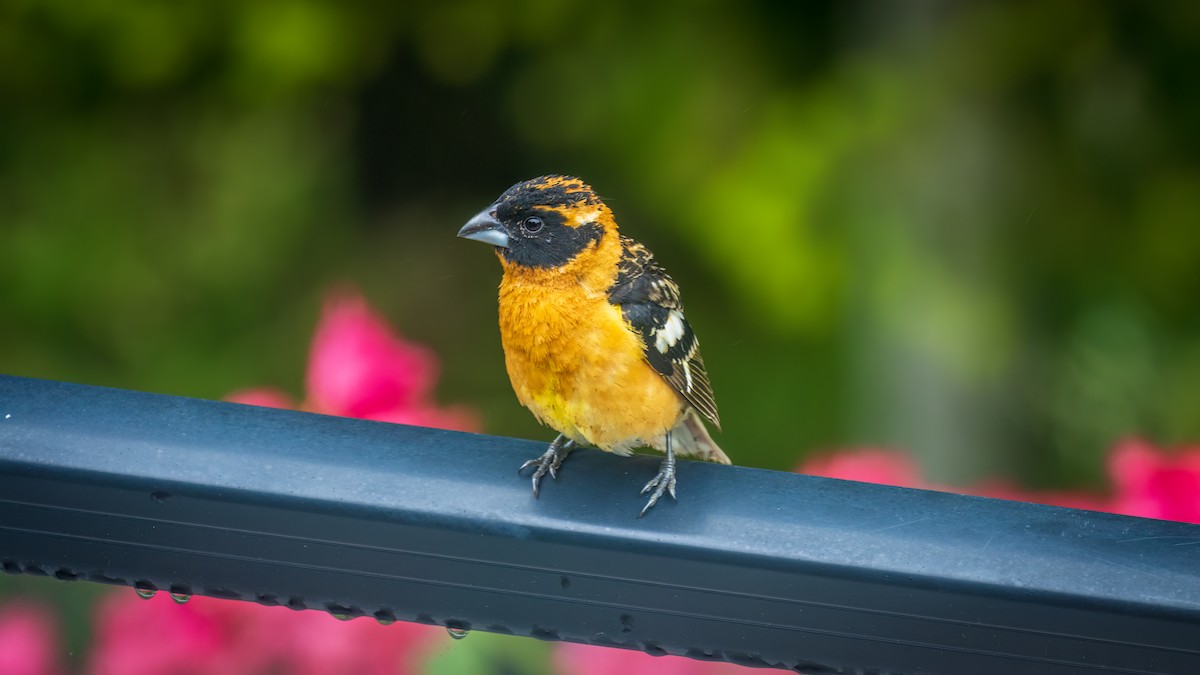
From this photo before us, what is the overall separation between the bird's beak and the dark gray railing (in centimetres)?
56

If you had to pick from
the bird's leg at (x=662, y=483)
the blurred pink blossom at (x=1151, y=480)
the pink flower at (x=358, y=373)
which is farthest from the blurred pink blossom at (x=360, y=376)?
the blurred pink blossom at (x=1151, y=480)

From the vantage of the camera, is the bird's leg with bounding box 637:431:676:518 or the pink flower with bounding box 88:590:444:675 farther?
the pink flower with bounding box 88:590:444:675

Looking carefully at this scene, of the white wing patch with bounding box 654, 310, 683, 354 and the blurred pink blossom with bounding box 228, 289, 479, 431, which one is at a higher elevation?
the white wing patch with bounding box 654, 310, 683, 354

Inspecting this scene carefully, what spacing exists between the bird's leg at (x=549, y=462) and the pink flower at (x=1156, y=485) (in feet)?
3.06

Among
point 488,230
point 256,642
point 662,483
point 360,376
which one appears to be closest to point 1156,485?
point 662,483

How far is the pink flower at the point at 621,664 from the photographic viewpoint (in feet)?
6.42

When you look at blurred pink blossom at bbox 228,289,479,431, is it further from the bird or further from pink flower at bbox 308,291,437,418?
the bird

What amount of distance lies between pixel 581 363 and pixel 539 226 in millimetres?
262

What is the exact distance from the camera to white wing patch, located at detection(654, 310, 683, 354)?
218cm

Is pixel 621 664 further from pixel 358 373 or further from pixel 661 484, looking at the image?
pixel 358 373

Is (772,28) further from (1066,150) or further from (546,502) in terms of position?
(546,502)

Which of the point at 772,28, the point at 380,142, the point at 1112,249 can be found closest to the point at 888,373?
the point at 1112,249

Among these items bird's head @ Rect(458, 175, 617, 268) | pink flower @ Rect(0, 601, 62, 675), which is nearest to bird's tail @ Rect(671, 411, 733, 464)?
bird's head @ Rect(458, 175, 617, 268)

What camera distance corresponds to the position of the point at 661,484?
1.82 m
